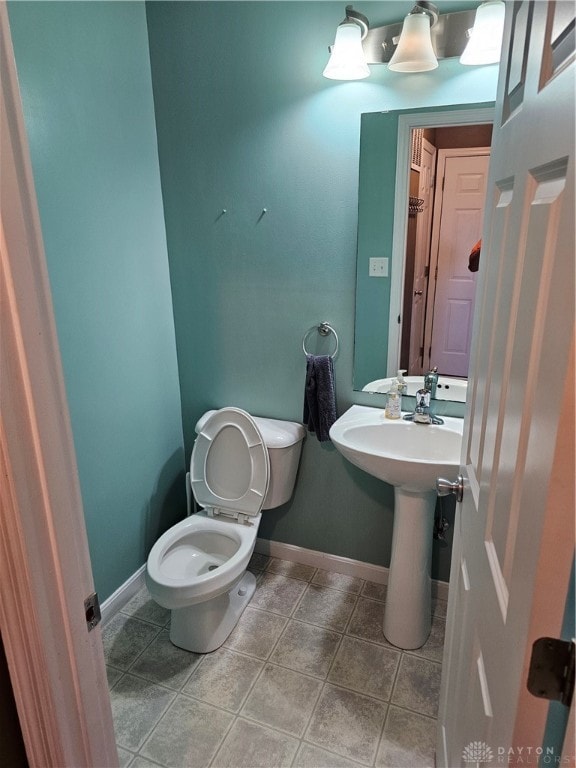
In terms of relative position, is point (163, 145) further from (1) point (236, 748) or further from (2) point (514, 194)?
(1) point (236, 748)

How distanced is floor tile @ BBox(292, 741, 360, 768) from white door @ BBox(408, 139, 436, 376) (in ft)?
4.39

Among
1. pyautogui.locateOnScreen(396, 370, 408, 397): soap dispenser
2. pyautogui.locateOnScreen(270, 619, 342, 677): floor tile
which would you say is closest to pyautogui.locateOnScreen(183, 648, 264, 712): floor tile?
pyautogui.locateOnScreen(270, 619, 342, 677): floor tile

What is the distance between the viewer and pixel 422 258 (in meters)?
1.86

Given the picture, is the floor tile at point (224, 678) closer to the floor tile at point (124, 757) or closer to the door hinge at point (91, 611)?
the floor tile at point (124, 757)

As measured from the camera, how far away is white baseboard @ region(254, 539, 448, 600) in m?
2.25

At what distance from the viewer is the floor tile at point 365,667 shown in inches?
69.9

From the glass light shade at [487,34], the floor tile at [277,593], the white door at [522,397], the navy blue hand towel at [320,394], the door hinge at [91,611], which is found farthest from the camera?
the floor tile at [277,593]

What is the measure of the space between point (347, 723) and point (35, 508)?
1439 millimetres

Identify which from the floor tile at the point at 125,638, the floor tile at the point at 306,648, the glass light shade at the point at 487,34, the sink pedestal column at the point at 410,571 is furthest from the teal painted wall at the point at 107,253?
the glass light shade at the point at 487,34

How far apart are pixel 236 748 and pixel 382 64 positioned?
2.32m

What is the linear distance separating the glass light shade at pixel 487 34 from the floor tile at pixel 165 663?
2323 mm

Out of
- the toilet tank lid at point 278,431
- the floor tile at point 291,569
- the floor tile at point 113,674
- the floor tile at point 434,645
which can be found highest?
the toilet tank lid at point 278,431

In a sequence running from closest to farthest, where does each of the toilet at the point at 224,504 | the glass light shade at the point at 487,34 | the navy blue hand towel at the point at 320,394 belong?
the glass light shade at the point at 487,34 → the toilet at the point at 224,504 → the navy blue hand towel at the point at 320,394

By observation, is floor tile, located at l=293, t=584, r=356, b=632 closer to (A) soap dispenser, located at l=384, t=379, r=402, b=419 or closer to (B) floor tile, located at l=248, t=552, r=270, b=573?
(B) floor tile, located at l=248, t=552, r=270, b=573
